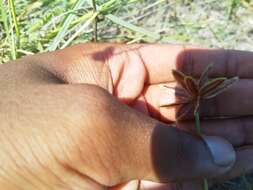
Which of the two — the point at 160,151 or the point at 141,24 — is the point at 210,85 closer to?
the point at 160,151

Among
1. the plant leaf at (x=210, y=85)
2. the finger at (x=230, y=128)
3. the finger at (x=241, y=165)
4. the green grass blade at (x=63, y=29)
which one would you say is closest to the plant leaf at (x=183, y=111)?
the finger at (x=230, y=128)

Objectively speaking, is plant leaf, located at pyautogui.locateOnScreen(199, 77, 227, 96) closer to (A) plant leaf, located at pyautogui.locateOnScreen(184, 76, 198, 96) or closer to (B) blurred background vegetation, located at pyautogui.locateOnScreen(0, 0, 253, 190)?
(A) plant leaf, located at pyautogui.locateOnScreen(184, 76, 198, 96)

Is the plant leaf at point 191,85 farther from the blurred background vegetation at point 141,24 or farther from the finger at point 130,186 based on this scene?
the blurred background vegetation at point 141,24

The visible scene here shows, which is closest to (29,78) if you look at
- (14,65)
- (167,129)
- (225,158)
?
(14,65)

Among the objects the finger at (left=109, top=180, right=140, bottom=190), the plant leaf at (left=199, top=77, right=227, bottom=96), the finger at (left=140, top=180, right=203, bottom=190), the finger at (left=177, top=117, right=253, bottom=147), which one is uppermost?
the plant leaf at (left=199, top=77, right=227, bottom=96)

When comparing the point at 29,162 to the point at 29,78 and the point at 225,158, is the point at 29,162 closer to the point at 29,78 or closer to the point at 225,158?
the point at 29,78

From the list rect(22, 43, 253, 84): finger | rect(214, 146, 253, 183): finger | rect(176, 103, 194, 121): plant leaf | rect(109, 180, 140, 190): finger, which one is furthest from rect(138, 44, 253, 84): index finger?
rect(109, 180, 140, 190): finger

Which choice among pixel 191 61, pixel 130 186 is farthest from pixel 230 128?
pixel 130 186
